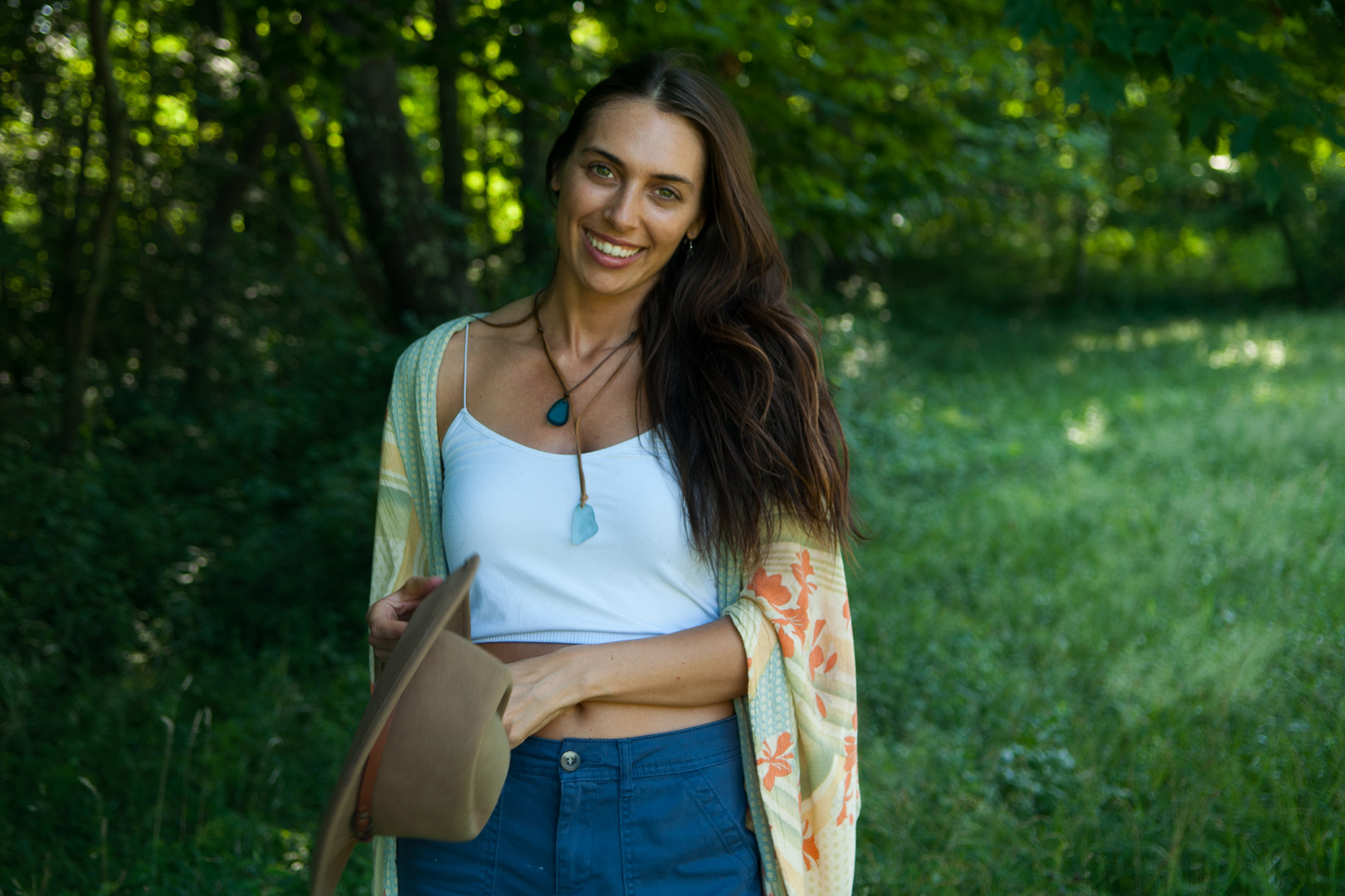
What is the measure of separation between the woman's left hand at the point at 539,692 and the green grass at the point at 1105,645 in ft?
5.72

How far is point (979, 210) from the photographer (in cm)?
1277

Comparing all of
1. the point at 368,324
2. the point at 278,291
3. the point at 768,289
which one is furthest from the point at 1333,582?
the point at 278,291

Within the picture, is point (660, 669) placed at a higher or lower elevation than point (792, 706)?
higher

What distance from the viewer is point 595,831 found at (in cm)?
162

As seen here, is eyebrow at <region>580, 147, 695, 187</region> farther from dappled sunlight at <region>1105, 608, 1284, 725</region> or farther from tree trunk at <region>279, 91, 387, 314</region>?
tree trunk at <region>279, 91, 387, 314</region>

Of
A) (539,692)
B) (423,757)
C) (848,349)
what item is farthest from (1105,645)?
(848,349)

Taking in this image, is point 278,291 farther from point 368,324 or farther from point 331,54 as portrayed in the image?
point 331,54

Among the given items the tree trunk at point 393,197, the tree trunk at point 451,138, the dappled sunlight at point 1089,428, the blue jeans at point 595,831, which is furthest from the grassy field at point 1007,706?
the tree trunk at point 451,138

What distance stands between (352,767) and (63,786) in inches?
115

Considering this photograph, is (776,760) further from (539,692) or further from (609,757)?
(539,692)

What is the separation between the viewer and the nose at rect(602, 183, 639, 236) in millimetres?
1874

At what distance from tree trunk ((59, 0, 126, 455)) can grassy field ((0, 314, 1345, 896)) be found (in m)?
1.55

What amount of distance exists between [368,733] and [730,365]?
101 cm

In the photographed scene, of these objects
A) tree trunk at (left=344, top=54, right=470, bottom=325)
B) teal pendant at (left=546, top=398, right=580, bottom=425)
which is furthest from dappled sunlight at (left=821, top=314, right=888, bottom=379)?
teal pendant at (left=546, top=398, right=580, bottom=425)
